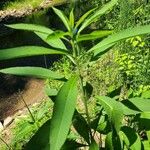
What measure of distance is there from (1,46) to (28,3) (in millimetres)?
12030

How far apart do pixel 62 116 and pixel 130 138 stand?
0.87m

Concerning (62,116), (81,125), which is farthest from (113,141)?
(62,116)

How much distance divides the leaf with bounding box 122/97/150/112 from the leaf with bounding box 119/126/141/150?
25 centimetres

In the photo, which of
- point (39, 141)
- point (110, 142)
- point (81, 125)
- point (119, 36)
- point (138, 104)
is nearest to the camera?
point (119, 36)

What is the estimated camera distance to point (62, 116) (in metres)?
2.53

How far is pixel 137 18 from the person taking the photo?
841 cm

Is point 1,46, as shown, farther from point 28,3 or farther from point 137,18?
point 28,3

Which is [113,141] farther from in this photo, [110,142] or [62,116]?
[62,116]

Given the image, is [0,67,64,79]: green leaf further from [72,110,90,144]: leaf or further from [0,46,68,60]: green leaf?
[72,110,90,144]: leaf

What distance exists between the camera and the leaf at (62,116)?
244cm

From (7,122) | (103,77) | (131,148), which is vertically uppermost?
(131,148)

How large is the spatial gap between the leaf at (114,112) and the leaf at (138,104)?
263mm

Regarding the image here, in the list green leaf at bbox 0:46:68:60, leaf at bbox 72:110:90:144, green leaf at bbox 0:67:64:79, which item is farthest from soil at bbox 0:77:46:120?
green leaf at bbox 0:46:68:60

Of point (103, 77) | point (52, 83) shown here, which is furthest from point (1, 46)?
point (103, 77)
